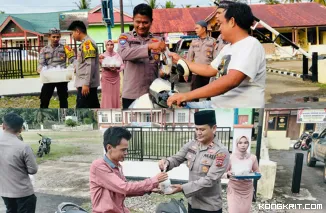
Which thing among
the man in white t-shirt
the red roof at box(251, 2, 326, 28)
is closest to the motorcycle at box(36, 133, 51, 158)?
the man in white t-shirt

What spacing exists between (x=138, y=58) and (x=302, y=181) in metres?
0.91

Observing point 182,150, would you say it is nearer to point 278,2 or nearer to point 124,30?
point 124,30

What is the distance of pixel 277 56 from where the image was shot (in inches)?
82.6

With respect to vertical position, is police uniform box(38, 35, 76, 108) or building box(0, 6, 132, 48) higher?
building box(0, 6, 132, 48)

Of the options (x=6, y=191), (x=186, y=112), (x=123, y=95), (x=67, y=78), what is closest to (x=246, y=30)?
(x=186, y=112)

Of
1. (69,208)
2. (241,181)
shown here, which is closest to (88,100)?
(69,208)

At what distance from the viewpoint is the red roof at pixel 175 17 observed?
7.22ft

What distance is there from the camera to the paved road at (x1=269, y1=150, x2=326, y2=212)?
2043 millimetres

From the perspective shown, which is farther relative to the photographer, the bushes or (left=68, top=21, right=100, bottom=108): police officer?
(left=68, top=21, right=100, bottom=108): police officer

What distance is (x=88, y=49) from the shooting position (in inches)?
96.3

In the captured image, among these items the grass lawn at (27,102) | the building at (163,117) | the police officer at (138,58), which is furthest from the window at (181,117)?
the grass lawn at (27,102)

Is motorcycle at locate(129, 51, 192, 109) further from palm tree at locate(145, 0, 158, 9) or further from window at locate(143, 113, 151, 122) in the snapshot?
palm tree at locate(145, 0, 158, 9)

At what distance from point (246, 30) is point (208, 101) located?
0.37 metres

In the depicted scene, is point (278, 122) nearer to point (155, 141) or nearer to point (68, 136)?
point (155, 141)
